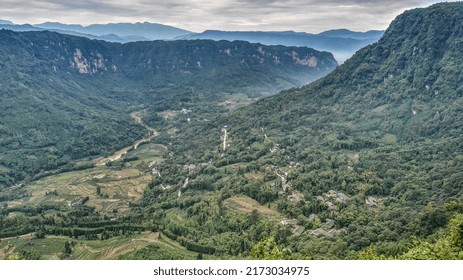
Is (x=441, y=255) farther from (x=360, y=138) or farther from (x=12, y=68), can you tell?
(x=12, y=68)

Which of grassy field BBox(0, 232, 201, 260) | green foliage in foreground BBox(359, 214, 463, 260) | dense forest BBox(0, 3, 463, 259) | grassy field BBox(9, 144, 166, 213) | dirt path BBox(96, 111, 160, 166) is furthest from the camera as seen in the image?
dirt path BBox(96, 111, 160, 166)

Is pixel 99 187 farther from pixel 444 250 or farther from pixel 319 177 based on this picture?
pixel 444 250

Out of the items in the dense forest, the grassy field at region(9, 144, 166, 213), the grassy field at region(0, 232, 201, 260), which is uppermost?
the dense forest

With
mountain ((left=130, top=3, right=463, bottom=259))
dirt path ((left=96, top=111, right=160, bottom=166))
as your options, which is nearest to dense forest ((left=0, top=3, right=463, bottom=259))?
mountain ((left=130, top=3, right=463, bottom=259))

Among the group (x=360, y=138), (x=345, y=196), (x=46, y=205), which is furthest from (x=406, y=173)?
(x=46, y=205)

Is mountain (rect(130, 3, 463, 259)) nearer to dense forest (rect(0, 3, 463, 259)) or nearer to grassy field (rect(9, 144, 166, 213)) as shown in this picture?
dense forest (rect(0, 3, 463, 259))
